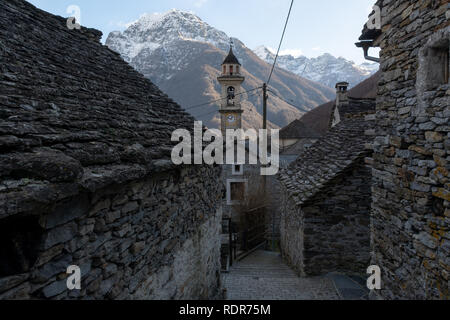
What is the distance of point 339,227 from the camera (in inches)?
308

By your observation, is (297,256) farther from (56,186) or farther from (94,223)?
(56,186)

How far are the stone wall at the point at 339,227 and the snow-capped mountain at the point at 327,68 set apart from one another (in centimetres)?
13640

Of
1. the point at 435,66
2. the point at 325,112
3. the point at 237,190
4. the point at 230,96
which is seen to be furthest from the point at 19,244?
the point at 325,112

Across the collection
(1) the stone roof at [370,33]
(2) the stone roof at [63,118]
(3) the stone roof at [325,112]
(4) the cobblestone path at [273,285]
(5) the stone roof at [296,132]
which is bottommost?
(4) the cobblestone path at [273,285]

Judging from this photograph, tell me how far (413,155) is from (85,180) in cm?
345

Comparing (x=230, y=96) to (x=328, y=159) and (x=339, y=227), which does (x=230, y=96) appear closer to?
(x=328, y=159)

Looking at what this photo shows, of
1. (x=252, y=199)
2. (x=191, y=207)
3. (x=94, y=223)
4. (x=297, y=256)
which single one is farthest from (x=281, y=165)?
(x=94, y=223)

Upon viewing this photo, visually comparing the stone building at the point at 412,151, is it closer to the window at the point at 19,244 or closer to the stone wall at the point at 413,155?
the stone wall at the point at 413,155

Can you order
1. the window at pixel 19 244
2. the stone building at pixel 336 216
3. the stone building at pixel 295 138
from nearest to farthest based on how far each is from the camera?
the window at pixel 19 244, the stone building at pixel 336 216, the stone building at pixel 295 138

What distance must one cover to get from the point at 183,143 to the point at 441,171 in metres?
3.29

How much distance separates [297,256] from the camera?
28.9 feet

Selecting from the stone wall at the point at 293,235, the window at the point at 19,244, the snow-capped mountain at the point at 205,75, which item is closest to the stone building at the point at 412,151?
the window at the point at 19,244

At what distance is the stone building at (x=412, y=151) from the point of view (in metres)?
2.91

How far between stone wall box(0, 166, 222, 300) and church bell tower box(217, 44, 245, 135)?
51.4 feet
